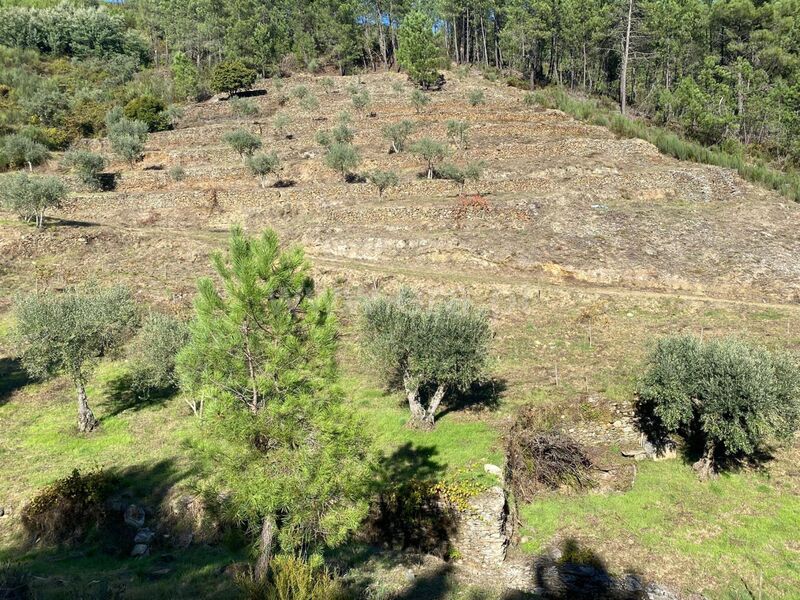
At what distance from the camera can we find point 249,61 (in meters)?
89.2

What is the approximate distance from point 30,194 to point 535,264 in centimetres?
3896

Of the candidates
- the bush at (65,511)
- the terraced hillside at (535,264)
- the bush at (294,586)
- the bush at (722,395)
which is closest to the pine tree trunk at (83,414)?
the terraced hillside at (535,264)

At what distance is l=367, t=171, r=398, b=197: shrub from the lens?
4634 centimetres

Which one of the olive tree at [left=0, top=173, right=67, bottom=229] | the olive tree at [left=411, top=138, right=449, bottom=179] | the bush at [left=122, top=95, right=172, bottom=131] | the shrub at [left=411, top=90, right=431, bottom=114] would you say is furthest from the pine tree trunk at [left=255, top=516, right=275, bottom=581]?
the bush at [left=122, top=95, right=172, bottom=131]

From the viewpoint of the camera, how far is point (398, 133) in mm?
56406

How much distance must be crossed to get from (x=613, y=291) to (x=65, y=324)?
105 ft

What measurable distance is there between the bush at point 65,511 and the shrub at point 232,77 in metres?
74.4

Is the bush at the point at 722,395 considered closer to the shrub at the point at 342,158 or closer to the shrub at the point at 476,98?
the shrub at the point at 342,158

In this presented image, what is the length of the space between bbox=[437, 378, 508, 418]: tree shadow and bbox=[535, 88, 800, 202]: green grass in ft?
123

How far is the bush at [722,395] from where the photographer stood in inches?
703

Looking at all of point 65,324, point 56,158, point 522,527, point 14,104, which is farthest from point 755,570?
point 14,104

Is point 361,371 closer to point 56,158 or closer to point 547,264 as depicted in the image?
point 547,264

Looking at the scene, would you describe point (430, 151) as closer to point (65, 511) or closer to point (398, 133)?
point (398, 133)

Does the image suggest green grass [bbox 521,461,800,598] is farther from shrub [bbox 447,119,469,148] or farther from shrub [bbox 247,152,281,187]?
shrub [bbox 447,119,469,148]
